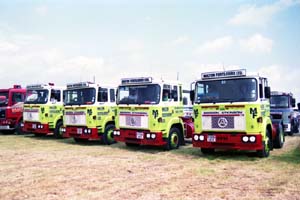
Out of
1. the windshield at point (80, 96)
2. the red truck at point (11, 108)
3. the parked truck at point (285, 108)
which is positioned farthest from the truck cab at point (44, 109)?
the parked truck at point (285, 108)

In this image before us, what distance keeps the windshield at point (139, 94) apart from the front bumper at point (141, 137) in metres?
1.10

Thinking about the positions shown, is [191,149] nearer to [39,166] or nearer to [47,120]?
[39,166]

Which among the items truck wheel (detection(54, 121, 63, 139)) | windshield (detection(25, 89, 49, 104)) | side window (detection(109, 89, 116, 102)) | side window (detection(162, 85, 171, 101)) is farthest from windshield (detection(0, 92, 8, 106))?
side window (detection(162, 85, 171, 101))

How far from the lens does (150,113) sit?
11.3 meters

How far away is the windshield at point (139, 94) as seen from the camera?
1149cm

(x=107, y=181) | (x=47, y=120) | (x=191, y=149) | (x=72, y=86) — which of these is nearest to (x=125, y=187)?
(x=107, y=181)

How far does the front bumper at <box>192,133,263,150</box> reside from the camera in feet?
30.5

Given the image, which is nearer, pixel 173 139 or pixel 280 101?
pixel 173 139

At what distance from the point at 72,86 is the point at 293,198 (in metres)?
10.6

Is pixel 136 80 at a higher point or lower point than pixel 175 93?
higher

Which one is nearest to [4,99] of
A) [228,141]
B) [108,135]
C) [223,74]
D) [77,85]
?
[77,85]

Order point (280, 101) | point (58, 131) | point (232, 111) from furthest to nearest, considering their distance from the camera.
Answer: point (280, 101), point (58, 131), point (232, 111)

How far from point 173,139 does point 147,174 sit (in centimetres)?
421

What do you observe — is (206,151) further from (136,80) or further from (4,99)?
(4,99)
